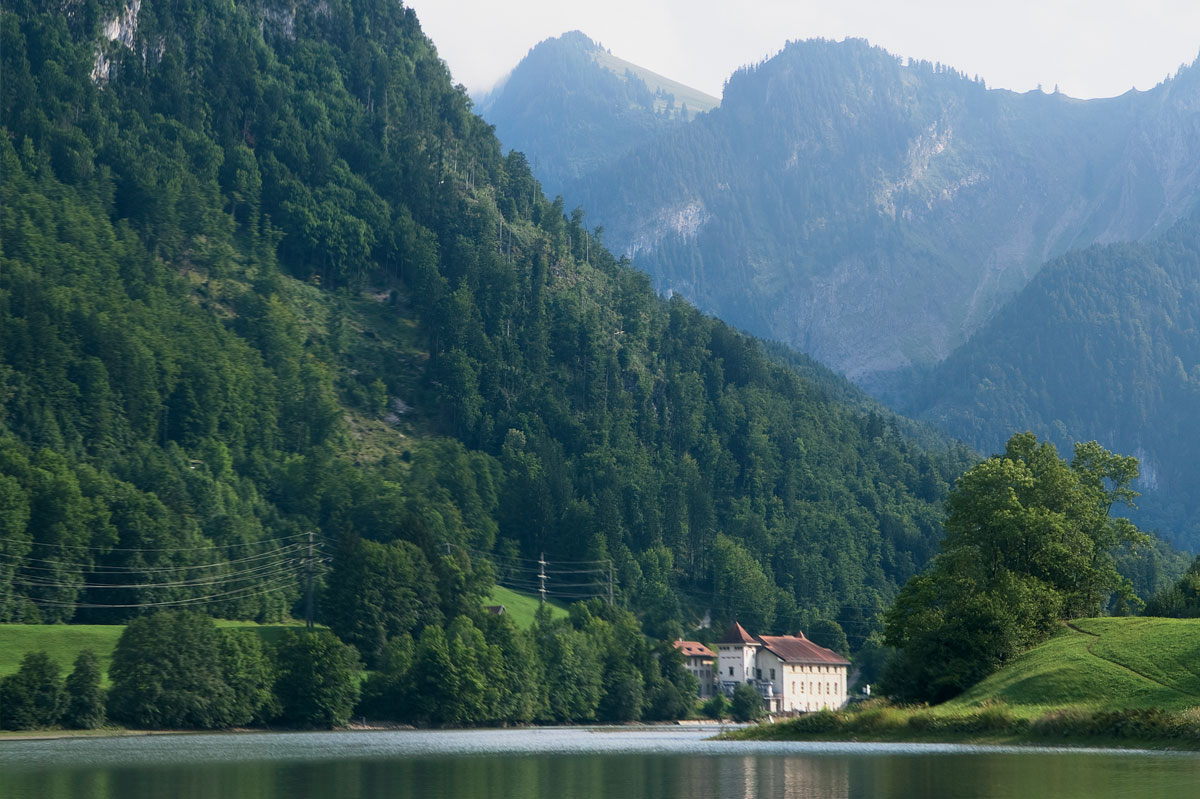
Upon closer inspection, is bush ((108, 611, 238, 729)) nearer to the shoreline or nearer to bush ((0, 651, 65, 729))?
the shoreline

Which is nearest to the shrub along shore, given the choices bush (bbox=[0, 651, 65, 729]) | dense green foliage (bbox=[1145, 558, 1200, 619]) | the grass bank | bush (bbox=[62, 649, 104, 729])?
the grass bank

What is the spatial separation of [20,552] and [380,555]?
42239 millimetres

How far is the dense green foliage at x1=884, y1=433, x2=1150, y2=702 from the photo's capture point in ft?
341

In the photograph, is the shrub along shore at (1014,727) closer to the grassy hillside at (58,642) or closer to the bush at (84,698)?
the bush at (84,698)

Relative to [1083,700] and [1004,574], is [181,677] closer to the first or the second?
[1004,574]

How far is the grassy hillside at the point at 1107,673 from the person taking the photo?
89.2 meters

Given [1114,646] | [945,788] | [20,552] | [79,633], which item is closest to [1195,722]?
[1114,646]

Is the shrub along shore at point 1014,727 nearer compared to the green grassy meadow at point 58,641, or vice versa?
the shrub along shore at point 1014,727

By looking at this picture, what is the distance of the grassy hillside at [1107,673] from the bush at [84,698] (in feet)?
268

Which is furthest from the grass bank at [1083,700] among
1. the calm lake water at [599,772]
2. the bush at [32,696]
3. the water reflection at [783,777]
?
the bush at [32,696]

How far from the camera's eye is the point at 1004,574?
10969 cm

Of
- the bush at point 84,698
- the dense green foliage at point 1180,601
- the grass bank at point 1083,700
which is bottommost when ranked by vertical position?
the bush at point 84,698

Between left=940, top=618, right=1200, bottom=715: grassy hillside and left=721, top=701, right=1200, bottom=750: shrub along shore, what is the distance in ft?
5.26

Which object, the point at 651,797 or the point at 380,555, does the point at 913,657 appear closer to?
the point at 651,797
